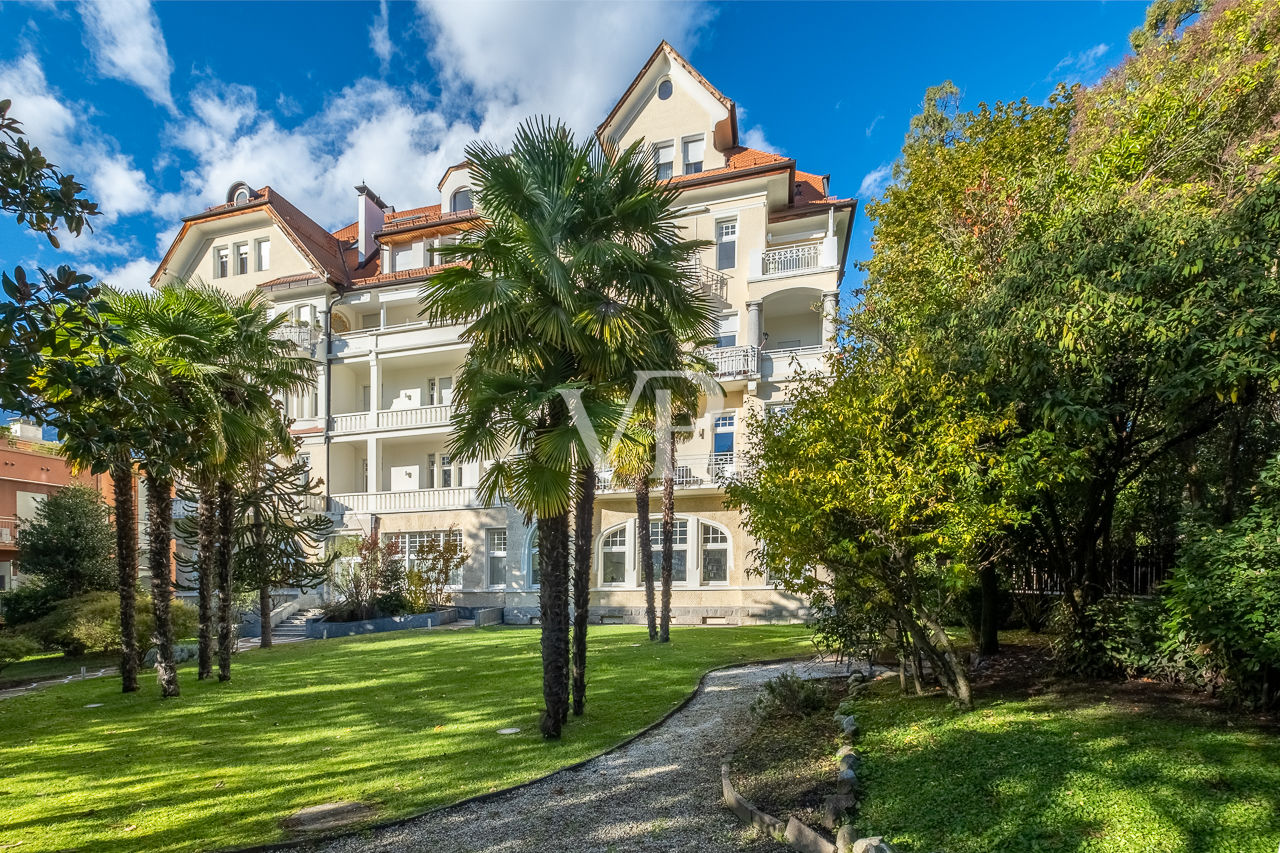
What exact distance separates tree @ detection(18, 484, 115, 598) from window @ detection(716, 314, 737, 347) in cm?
2288

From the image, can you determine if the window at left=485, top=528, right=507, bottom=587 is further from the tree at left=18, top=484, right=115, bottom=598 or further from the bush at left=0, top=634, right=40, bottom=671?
the bush at left=0, top=634, right=40, bottom=671

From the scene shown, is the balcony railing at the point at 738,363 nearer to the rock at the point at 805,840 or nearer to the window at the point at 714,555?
the window at the point at 714,555

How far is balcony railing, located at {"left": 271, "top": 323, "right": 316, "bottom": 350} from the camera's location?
28.8m

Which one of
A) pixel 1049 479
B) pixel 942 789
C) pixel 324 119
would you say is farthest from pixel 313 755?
pixel 324 119

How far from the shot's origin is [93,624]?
61.6 feet

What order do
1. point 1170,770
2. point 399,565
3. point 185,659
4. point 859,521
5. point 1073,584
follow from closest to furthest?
point 1170,770 < point 859,521 < point 1073,584 < point 185,659 < point 399,565

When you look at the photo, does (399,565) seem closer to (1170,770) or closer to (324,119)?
(324,119)

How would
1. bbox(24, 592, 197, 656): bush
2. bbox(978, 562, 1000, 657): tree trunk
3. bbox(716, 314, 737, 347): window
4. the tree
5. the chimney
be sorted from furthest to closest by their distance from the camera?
the chimney → bbox(716, 314, 737, 347): window → the tree → bbox(24, 592, 197, 656): bush → bbox(978, 562, 1000, 657): tree trunk

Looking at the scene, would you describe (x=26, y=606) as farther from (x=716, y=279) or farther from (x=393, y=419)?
(x=716, y=279)

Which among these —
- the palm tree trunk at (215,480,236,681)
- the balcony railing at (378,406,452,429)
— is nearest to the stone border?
the palm tree trunk at (215,480,236,681)

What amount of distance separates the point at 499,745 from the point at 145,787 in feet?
12.6

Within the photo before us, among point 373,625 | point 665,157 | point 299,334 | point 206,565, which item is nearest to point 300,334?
point 299,334

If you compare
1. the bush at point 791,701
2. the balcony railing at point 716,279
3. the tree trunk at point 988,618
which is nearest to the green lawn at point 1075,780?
the bush at point 791,701

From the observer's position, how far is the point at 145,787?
735cm
